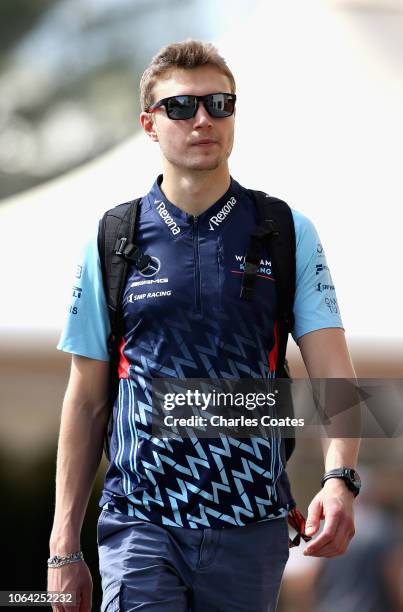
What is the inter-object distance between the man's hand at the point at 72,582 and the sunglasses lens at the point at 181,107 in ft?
3.91

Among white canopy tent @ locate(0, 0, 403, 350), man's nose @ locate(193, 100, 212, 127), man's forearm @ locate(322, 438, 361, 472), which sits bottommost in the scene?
man's forearm @ locate(322, 438, 361, 472)

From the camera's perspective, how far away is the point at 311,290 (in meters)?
2.68

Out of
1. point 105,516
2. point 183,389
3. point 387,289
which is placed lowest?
point 105,516

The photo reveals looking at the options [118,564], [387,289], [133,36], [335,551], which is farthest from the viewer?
[133,36]

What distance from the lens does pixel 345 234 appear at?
5789mm

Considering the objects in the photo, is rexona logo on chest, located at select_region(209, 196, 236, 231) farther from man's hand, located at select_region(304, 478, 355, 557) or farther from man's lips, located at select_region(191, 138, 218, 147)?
man's hand, located at select_region(304, 478, 355, 557)

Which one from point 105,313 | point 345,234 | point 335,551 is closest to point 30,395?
point 345,234

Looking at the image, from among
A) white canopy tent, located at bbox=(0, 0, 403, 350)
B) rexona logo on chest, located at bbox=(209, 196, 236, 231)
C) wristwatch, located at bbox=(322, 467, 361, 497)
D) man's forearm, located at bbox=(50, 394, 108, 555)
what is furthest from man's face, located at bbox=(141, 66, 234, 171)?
white canopy tent, located at bbox=(0, 0, 403, 350)

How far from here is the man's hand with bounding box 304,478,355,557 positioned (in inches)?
94.1

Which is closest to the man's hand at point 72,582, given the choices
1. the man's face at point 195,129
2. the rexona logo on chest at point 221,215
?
the rexona logo on chest at point 221,215

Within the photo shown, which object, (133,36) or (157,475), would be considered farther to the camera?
(133,36)

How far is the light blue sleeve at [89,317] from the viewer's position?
2.75 metres

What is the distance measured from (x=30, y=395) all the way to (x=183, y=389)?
2563mm

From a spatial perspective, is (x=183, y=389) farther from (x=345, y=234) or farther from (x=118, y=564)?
(x=345, y=234)
